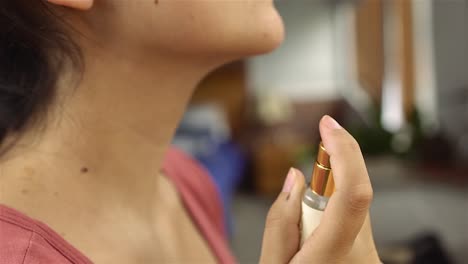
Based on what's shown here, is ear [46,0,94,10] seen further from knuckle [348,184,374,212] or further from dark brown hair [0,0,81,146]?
knuckle [348,184,374,212]

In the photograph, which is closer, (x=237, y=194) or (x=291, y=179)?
(x=291, y=179)

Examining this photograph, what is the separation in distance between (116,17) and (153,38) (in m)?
0.04

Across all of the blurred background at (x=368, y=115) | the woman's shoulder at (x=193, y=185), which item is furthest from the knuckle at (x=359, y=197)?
the woman's shoulder at (x=193, y=185)

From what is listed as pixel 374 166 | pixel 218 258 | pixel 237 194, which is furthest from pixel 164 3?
pixel 237 194

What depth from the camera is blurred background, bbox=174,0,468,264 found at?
1.31 metres

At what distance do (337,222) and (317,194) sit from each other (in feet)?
0.10

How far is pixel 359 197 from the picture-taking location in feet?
0.97

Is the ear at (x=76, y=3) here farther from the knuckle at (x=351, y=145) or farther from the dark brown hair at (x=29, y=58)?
the knuckle at (x=351, y=145)

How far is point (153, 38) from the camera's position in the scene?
17.0 inches

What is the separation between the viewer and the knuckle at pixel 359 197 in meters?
0.30

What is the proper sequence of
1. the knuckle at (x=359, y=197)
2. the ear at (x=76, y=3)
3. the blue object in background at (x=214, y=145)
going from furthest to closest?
the blue object in background at (x=214, y=145) < the ear at (x=76, y=3) < the knuckle at (x=359, y=197)

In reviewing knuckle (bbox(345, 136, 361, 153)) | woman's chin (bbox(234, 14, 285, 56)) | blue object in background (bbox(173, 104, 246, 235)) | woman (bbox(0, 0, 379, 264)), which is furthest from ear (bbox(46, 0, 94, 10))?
blue object in background (bbox(173, 104, 246, 235))

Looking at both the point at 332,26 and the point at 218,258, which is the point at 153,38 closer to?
the point at 218,258

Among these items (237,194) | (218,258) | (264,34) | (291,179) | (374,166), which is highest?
(264,34)
